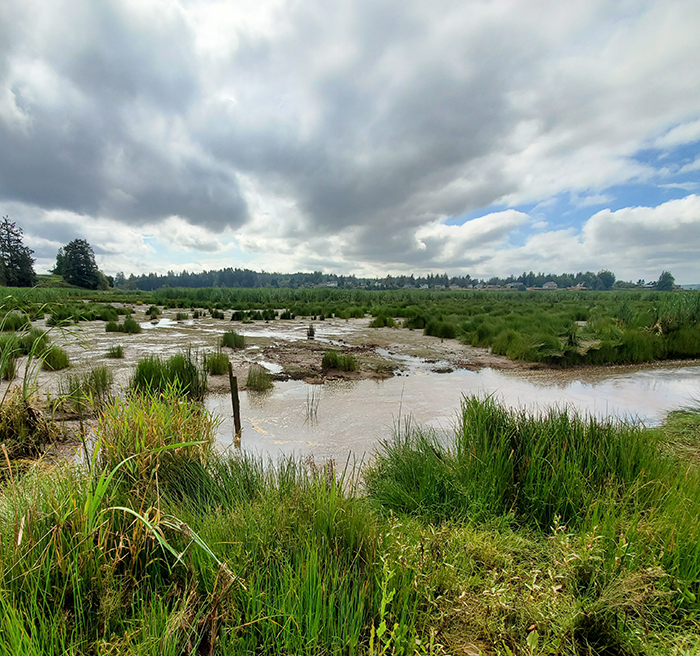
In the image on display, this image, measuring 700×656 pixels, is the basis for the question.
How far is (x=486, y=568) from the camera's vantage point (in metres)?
2.14

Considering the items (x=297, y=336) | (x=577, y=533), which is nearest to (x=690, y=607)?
(x=577, y=533)

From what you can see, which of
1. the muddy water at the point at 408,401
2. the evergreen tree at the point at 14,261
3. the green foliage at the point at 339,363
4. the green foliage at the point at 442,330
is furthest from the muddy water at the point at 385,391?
the evergreen tree at the point at 14,261

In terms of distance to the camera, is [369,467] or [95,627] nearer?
[95,627]

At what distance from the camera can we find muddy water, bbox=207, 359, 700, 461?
5016mm

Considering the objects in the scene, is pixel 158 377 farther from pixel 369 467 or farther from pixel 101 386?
pixel 369 467

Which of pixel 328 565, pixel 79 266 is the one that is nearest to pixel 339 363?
pixel 328 565

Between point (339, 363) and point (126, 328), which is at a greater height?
point (126, 328)

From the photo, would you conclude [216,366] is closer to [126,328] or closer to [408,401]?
[408,401]

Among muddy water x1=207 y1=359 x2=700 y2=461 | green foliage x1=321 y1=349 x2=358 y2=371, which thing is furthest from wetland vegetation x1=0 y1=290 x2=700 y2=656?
green foliage x1=321 y1=349 x2=358 y2=371

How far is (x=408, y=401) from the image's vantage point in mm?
6727

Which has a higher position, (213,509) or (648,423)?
(213,509)

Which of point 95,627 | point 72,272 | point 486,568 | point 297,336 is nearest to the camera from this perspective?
point 95,627

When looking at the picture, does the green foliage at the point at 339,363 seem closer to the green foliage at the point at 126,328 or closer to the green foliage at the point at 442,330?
the green foliage at the point at 442,330

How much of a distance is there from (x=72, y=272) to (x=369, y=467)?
63.4 meters
